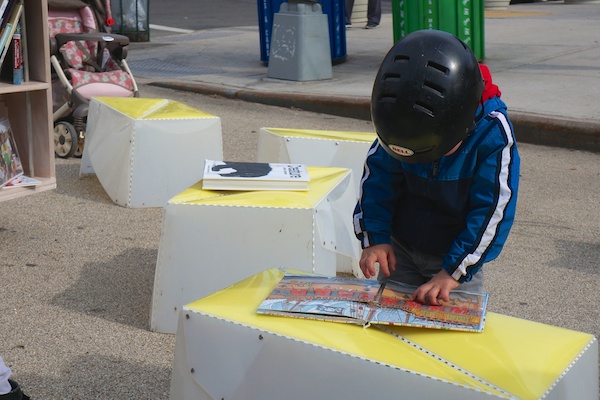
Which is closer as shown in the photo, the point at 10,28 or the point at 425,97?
the point at 425,97

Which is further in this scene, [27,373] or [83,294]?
[83,294]

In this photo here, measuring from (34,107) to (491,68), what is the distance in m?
6.79

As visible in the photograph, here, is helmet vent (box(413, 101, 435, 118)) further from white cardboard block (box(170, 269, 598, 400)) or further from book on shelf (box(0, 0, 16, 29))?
book on shelf (box(0, 0, 16, 29))

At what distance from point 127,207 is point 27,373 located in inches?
94.6

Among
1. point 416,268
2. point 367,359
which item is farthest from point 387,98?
point 416,268

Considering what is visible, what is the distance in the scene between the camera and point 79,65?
7762 millimetres

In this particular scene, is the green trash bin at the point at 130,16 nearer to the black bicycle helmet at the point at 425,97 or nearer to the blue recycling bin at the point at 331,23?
the blue recycling bin at the point at 331,23

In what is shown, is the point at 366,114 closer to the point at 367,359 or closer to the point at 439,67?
the point at 439,67

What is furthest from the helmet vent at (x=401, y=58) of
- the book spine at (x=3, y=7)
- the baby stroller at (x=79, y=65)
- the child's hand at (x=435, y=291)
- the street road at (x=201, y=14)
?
the street road at (x=201, y=14)

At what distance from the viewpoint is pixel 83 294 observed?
4527 millimetres

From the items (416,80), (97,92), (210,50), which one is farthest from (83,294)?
(210,50)

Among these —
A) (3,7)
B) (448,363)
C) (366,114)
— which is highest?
(3,7)

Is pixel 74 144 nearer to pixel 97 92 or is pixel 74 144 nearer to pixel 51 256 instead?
pixel 97 92

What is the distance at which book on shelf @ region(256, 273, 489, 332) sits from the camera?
99.7 inches
